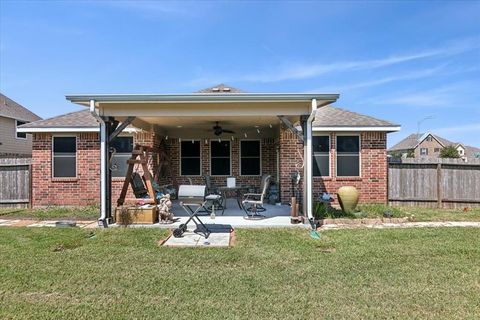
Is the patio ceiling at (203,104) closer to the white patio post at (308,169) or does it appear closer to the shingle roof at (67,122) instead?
the white patio post at (308,169)

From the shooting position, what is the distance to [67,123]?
11.0m

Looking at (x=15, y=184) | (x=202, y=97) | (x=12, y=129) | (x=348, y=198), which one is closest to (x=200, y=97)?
(x=202, y=97)

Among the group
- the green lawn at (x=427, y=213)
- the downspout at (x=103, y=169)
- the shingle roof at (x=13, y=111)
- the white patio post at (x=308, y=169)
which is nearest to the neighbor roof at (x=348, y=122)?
the green lawn at (x=427, y=213)

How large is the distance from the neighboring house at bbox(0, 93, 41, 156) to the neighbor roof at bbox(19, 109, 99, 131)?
896cm

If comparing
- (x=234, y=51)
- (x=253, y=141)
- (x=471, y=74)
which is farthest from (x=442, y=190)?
(x=471, y=74)

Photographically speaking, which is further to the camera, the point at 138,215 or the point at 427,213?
the point at 427,213

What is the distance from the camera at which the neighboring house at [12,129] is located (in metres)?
18.9

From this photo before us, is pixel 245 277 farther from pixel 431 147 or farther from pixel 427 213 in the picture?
pixel 431 147

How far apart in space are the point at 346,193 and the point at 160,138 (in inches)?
275

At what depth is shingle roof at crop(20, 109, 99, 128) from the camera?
10.8 meters

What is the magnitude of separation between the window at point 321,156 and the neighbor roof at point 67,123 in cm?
756

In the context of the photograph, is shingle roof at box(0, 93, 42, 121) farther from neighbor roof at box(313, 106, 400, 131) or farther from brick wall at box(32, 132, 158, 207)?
neighbor roof at box(313, 106, 400, 131)

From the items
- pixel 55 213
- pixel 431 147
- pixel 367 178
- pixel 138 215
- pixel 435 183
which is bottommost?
pixel 55 213

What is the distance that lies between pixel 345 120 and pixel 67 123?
9.68m
